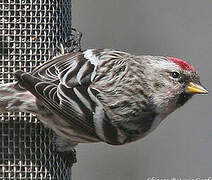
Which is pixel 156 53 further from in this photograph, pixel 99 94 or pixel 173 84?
pixel 99 94

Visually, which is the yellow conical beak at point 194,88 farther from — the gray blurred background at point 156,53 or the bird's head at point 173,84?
the gray blurred background at point 156,53

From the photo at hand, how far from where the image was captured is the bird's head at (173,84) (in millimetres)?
6277

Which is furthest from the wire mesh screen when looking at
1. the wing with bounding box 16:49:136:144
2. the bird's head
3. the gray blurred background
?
the gray blurred background

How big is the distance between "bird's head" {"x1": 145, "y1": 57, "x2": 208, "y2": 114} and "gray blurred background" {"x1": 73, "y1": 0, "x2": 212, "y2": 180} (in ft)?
7.74

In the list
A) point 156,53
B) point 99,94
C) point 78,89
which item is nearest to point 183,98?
point 99,94

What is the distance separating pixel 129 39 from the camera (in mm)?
8875

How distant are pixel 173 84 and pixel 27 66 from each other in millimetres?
791

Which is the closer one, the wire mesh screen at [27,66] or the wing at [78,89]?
the wing at [78,89]

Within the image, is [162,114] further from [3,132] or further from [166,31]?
[166,31]

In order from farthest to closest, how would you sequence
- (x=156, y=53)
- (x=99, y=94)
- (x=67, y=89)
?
(x=156, y=53) → (x=99, y=94) → (x=67, y=89)

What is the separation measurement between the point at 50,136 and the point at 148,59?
0.68 metres

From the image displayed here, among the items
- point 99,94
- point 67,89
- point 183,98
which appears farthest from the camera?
point 183,98

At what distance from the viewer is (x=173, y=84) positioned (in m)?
6.30

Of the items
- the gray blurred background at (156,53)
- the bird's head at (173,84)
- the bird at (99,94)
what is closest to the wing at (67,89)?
the bird at (99,94)
